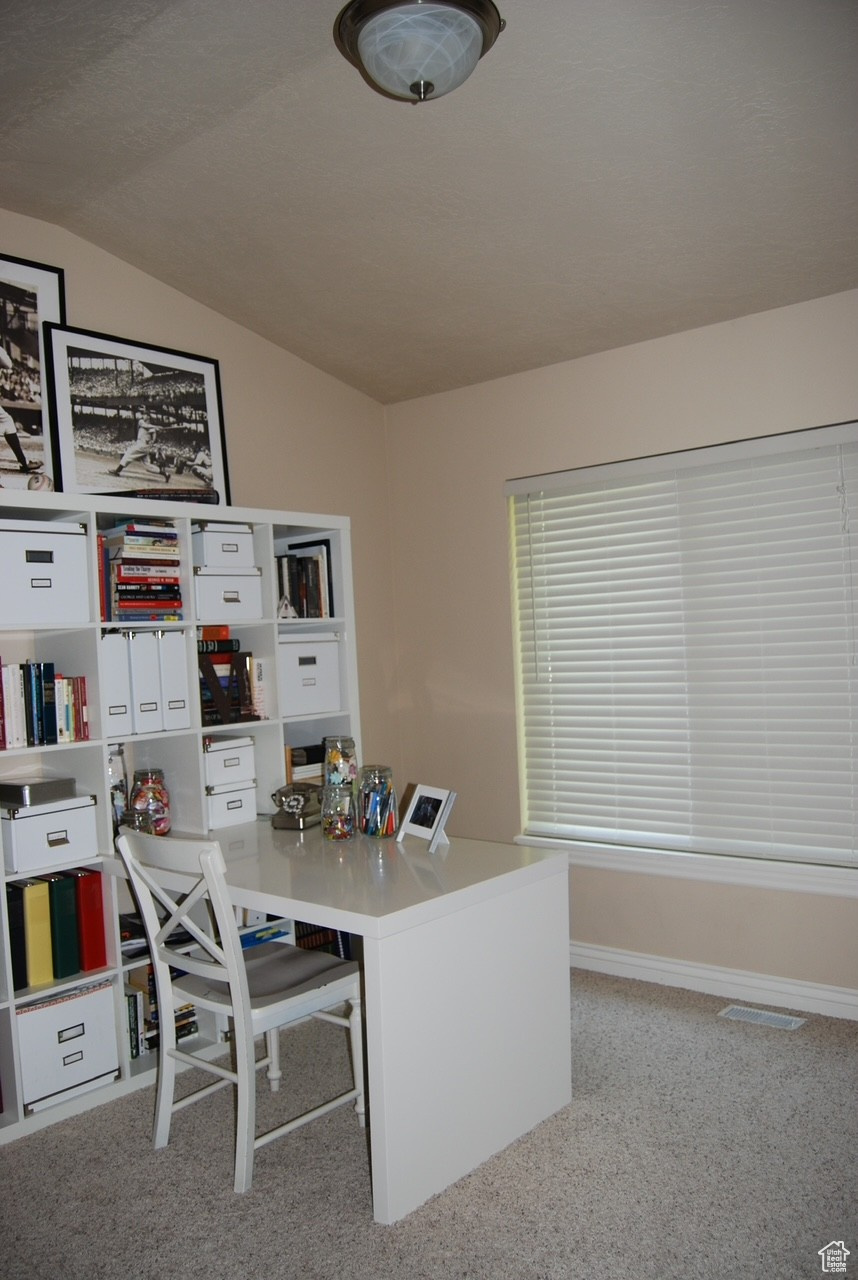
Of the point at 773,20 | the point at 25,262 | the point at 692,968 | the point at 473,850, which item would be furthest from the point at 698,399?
the point at 25,262

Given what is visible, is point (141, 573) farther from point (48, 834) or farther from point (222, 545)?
point (48, 834)

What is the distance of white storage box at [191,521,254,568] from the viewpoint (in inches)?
124

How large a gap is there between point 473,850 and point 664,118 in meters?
1.97

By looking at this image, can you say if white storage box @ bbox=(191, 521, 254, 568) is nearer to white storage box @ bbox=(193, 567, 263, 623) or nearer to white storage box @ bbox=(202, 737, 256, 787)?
white storage box @ bbox=(193, 567, 263, 623)

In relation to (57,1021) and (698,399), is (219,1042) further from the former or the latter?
(698,399)

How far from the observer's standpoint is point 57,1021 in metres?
2.73

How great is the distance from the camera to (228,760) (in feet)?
10.6

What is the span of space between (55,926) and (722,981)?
89.4 inches

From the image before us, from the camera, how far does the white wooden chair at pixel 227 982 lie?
90.8 inches

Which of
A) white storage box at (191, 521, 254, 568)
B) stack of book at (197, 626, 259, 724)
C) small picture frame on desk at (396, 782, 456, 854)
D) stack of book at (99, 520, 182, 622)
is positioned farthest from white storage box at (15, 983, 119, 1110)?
white storage box at (191, 521, 254, 568)

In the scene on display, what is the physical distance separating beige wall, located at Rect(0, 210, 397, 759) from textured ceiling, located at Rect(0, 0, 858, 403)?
0.33ft

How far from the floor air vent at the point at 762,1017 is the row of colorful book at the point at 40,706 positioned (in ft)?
7.63

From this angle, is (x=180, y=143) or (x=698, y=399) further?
(x=698, y=399)
